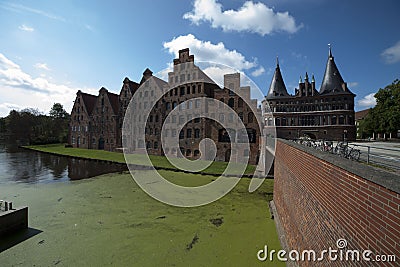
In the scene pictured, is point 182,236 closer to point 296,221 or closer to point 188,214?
point 188,214

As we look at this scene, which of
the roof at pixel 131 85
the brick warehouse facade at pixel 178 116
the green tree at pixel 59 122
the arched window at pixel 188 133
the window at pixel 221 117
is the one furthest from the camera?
the green tree at pixel 59 122

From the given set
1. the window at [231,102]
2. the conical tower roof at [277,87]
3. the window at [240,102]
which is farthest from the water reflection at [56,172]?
the conical tower roof at [277,87]

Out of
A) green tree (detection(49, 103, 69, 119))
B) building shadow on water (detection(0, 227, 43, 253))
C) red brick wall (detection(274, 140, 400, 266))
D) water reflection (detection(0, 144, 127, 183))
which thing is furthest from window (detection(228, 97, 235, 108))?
green tree (detection(49, 103, 69, 119))

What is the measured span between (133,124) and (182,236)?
90.9 ft

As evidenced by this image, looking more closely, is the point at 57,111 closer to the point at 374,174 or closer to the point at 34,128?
the point at 34,128

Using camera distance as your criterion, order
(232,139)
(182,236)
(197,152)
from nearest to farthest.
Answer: (182,236)
(232,139)
(197,152)

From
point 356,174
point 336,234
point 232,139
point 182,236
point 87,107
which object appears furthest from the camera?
point 87,107

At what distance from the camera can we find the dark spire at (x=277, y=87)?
41.0 metres

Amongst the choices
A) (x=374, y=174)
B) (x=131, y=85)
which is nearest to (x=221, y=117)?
(x=131, y=85)

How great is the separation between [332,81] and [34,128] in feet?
225

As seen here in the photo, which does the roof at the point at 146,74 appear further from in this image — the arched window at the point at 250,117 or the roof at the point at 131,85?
the arched window at the point at 250,117

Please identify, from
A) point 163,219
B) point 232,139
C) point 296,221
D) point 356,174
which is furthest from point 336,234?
point 232,139

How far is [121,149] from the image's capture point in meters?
35.8

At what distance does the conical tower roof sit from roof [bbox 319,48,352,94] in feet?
21.7
